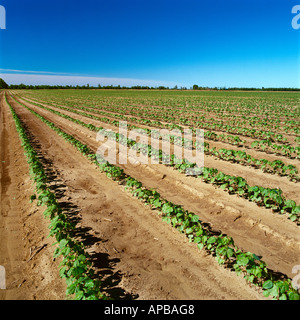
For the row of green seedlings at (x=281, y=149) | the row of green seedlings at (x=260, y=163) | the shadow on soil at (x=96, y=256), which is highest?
the row of green seedlings at (x=281, y=149)

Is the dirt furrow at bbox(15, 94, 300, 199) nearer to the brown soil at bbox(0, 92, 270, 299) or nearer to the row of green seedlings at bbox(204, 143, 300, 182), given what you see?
the row of green seedlings at bbox(204, 143, 300, 182)

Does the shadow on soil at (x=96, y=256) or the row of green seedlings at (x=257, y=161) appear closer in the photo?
the shadow on soil at (x=96, y=256)

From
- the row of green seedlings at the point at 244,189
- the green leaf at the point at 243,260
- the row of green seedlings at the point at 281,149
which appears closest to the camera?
the green leaf at the point at 243,260

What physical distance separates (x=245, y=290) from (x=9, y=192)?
699 centimetres

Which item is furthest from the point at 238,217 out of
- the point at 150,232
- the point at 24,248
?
the point at 24,248

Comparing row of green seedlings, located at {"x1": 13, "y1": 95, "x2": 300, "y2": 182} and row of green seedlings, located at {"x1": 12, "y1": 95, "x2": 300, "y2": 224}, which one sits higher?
row of green seedlings, located at {"x1": 13, "y1": 95, "x2": 300, "y2": 182}

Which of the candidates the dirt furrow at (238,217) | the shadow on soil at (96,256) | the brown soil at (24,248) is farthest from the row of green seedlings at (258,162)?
the brown soil at (24,248)

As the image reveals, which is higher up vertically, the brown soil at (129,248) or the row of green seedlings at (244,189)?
the row of green seedlings at (244,189)

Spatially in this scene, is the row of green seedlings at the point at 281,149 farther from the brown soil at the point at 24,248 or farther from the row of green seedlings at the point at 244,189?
the brown soil at the point at 24,248

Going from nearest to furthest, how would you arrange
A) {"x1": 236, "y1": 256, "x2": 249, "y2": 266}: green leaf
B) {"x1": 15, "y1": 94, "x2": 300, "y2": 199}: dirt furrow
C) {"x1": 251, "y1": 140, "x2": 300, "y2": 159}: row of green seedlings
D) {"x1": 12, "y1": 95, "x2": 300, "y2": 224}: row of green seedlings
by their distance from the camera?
{"x1": 236, "y1": 256, "x2": 249, "y2": 266}: green leaf < {"x1": 12, "y1": 95, "x2": 300, "y2": 224}: row of green seedlings < {"x1": 15, "y1": 94, "x2": 300, "y2": 199}: dirt furrow < {"x1": 251, "y1": 140, "x2": 300, "y2": 159}: row of green seedlings

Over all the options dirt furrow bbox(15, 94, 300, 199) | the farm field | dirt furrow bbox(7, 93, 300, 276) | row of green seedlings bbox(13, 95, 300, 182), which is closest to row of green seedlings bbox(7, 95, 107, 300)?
the farm field

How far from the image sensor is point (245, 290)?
3486 mm

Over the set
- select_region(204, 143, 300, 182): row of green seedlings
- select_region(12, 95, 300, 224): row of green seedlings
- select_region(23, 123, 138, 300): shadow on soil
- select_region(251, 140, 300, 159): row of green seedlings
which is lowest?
select_region(23, 123, 138, 300): shadow on soil
